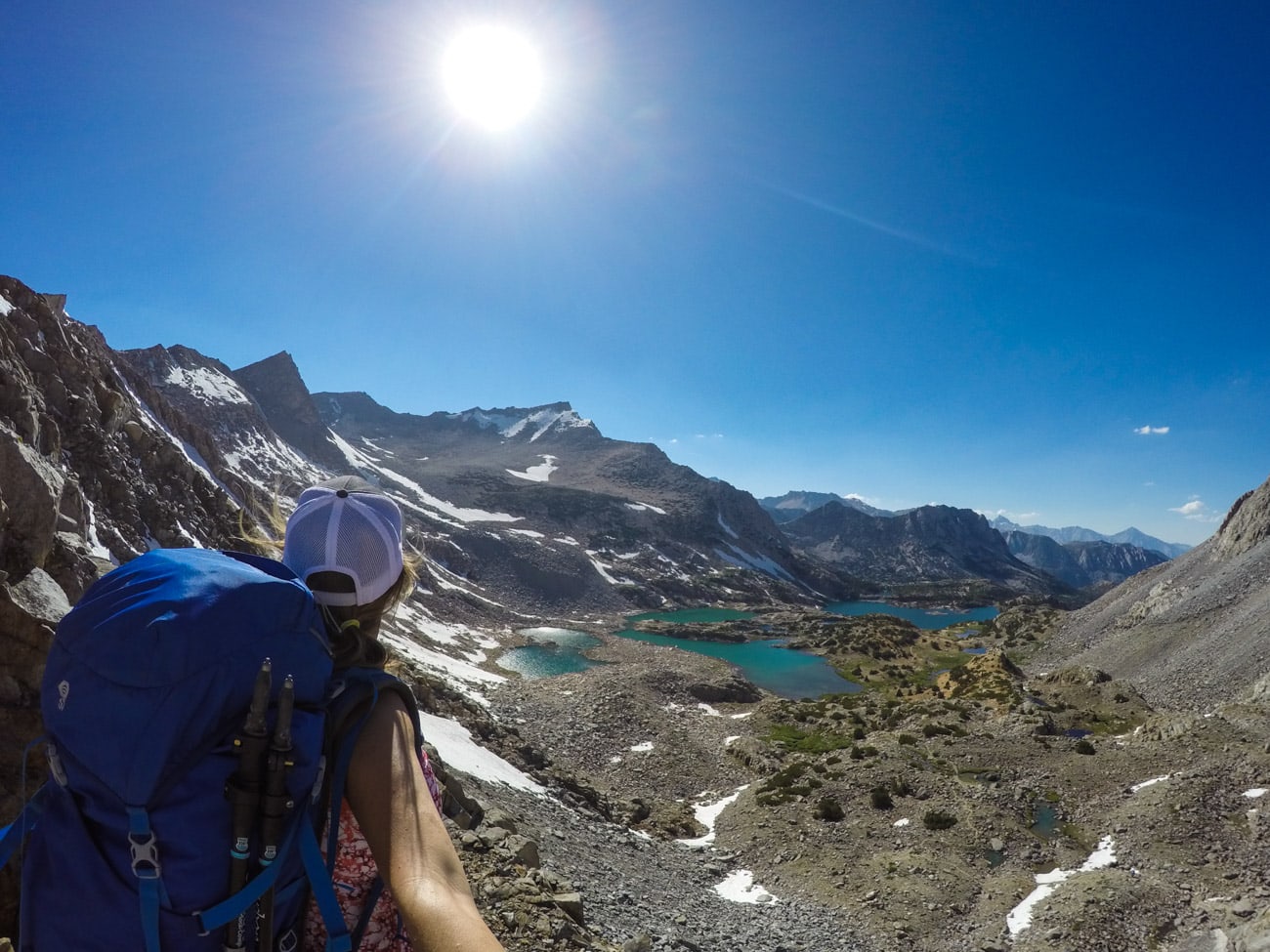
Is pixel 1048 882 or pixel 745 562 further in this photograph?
pixel 745 562

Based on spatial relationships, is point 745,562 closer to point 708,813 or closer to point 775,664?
point 775,664

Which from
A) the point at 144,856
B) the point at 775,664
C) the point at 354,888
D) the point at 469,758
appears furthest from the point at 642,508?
the point at 144,856

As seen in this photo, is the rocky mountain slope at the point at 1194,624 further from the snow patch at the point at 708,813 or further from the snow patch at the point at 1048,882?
the snow patch at the point at 708,813

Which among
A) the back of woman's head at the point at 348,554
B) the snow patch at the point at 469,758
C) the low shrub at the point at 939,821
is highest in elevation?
the back of woman's head at the point at 348,554

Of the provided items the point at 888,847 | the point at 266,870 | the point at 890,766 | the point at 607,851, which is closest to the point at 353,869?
the point at 266,870

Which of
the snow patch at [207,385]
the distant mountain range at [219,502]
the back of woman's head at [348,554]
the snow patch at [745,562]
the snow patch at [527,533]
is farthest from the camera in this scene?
the snow patch at [745,562]

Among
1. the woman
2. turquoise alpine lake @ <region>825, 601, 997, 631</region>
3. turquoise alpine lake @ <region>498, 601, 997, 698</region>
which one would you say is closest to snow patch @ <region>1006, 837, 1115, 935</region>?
the woman

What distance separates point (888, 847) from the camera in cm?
2344

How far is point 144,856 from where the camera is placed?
7.13ft

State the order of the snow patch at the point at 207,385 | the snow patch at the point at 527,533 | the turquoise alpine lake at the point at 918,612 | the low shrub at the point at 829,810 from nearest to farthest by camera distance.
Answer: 1. the low shrub at the point at 829,810
2. the snow patch at the point at 527,533
3. the snow patch at the point at 207,385
4. the turquoise alpine lake at the point at 918,612

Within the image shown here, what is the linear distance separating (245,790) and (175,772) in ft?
0.82

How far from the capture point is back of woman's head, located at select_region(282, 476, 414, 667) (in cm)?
331

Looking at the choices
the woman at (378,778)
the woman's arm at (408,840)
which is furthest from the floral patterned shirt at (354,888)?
the woman's arm at (408,840)

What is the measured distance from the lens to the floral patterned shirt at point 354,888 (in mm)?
2844
